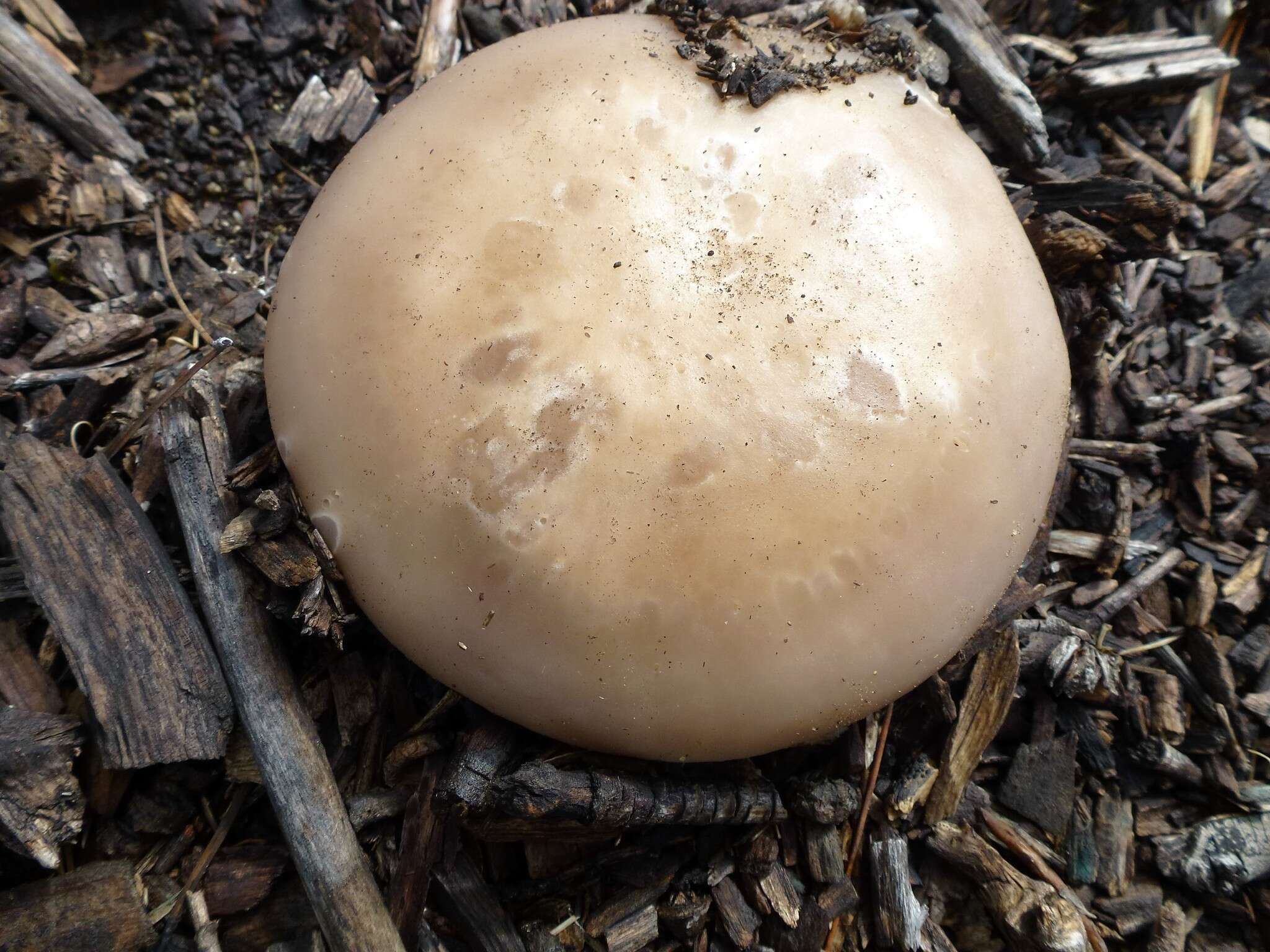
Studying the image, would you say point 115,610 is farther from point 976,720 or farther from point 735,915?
point 976,720

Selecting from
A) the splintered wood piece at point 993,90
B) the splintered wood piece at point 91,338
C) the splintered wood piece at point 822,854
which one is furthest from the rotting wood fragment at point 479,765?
the splintered wood piece at point 993,90

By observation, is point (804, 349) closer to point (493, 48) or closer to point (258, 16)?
point (493, 48)

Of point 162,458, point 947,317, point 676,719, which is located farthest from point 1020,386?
point 162,458

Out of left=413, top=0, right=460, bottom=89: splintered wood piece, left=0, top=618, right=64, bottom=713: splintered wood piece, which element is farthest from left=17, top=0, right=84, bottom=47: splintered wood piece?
left=0, top=618, right=64, bottom=713: splintered wood piece

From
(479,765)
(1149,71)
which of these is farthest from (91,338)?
(1149,71)

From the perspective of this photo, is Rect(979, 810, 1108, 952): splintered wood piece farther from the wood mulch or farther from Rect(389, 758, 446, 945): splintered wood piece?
Rect(389, 758, 446, 945): splintered wood piece
